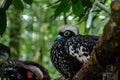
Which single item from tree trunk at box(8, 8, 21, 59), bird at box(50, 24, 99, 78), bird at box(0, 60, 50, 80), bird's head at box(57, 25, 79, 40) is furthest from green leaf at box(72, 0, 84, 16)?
tree trunk at box(8, 8, 21, 59)

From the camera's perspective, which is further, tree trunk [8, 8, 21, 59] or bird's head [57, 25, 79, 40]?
tree trunk [8, 8, 21, 59]

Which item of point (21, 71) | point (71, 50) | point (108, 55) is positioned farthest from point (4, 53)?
point (108, 55)

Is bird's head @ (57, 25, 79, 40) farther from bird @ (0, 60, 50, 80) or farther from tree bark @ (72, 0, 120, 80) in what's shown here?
tree bark @ (72, 0, 120, 80)

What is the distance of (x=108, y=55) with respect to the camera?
1.32 meters

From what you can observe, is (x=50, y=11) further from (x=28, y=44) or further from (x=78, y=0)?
(x=78, y=0)

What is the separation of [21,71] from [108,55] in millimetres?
1095

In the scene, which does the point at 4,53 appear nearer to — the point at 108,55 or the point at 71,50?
the point at 71,50

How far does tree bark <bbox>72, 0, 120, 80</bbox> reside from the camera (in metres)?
1.21

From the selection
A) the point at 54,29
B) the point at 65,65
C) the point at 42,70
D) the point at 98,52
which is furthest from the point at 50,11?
the point at 98,52

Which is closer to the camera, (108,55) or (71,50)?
(108,55)

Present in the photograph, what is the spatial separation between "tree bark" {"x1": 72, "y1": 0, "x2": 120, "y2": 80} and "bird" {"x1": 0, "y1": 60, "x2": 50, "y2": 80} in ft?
2.63

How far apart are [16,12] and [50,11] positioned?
1.27 ft

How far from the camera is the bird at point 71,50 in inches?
77.6

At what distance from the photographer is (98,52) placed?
1338 millimetres
